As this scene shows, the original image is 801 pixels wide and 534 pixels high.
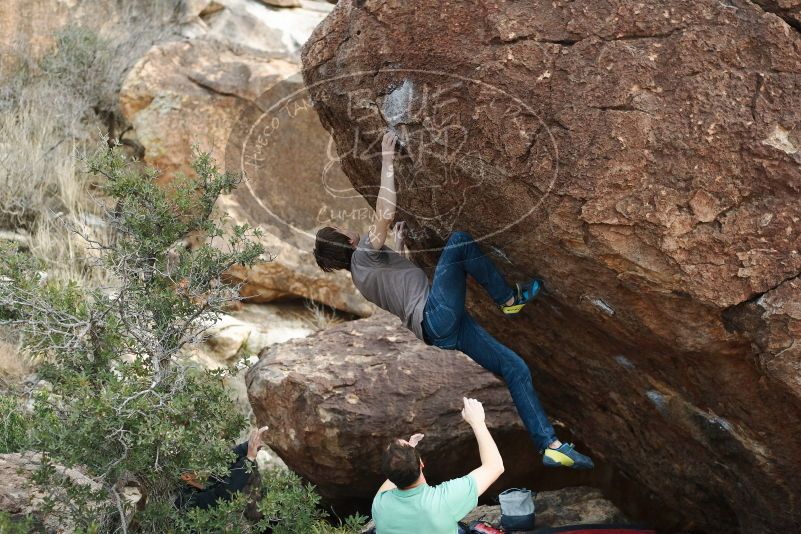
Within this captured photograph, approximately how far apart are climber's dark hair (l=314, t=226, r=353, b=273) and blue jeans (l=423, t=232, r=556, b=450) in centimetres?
60

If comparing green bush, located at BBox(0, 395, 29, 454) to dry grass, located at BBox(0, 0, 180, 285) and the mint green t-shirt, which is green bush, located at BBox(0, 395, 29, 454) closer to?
the mint green t-shirt

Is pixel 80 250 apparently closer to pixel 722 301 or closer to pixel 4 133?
pixel 4 133

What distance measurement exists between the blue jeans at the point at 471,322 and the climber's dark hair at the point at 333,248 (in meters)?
0.60

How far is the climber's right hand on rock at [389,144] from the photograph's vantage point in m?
4.69

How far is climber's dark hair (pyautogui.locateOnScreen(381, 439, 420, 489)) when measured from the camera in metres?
4.05

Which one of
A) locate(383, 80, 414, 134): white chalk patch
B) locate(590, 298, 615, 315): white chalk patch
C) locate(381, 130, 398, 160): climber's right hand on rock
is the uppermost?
locate(383, 80, 414, 134): white chalk patch

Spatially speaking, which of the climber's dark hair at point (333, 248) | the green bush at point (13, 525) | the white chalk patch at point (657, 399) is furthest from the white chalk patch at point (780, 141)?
the green bush at point (13, 525)

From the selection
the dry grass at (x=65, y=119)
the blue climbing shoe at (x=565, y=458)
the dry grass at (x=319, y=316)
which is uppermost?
the blue climbing shoe at (x=565, y=458)

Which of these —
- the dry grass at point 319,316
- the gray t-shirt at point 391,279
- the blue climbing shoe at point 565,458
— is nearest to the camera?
the blue climbing shoe at point 565,458

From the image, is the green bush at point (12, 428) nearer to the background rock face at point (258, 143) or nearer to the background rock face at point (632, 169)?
the background rock face at point (632, 169)

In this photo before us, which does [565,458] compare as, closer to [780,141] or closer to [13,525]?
[780,141]

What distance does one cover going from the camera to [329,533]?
5098 millimetres

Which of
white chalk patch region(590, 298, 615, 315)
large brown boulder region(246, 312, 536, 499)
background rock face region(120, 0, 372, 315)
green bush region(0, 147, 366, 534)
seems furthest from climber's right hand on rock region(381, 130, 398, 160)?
background rock face region(120, 0, 372, 315)

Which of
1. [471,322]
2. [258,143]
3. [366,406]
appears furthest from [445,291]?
[258,143]
